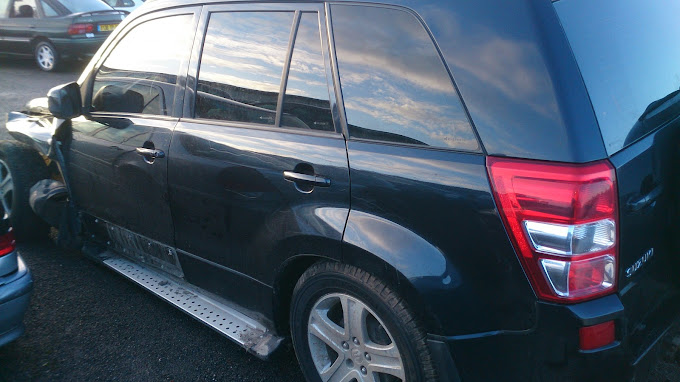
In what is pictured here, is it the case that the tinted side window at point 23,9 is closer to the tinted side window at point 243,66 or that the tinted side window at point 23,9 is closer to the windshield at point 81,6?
the windshield at point 81,6

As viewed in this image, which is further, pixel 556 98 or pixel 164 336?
pixel 164 336

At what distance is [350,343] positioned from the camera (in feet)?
7.63

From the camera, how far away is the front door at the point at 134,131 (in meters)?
3.06

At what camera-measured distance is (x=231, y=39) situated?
280cm

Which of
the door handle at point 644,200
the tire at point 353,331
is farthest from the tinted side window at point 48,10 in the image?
the door handle at point 644,200

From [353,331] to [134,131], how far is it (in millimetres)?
1795

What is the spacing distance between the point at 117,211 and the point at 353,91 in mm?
1984

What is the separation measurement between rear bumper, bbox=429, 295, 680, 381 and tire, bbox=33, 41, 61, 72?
11189 millimetres

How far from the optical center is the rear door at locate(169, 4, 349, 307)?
2305 mm

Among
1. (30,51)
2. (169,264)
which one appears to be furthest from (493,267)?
(30,51)

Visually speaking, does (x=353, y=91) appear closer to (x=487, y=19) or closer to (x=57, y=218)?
(x=487, y=19)

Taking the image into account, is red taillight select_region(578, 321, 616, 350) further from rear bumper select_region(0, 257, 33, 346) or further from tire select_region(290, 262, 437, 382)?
rear bumper select_region(0, 257, 33, 346)

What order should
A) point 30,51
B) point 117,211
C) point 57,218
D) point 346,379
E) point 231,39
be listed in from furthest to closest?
1. point 30,51
2. point 57,218
3. point 117,211
4. point 231,39
5. point 346,379

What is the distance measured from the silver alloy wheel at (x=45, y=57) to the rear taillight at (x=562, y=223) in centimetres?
1139
